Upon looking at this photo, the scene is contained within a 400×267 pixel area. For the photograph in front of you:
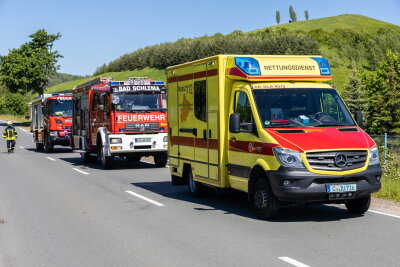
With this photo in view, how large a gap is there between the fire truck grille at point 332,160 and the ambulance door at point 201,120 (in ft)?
9.08

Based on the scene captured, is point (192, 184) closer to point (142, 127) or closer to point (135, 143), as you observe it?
point (135, 143)

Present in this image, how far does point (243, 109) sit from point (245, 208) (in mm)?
1839

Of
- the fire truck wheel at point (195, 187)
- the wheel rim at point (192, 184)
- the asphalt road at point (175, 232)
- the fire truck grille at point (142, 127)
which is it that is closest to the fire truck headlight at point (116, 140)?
the fire truck grille at point (142, 127)

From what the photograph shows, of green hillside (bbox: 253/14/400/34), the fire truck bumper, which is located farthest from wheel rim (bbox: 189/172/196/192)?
green hillside (bbox: 253/14/400/34)

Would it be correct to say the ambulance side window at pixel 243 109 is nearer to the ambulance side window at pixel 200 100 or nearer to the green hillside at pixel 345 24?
the ambulance side window at pixel 200 100

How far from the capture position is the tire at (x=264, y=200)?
30.1 ft

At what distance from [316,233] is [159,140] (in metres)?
11.6

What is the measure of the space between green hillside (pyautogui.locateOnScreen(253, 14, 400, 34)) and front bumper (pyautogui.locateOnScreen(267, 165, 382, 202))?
461 ft

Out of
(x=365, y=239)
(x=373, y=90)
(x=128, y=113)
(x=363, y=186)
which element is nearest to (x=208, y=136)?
(x=363, y=186)

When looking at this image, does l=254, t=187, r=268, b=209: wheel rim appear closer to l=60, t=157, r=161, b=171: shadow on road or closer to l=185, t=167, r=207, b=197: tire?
l=185, t=167, r=207, b=197: tire

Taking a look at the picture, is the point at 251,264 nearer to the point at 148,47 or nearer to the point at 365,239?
the point at 365,239

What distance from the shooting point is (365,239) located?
308 inches

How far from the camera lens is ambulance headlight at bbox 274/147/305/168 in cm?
877

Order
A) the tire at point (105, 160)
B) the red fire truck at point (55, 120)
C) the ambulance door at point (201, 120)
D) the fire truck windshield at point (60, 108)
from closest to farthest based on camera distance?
the ambulance door at point (201, 120)
the tire at point (105, 160)
the red fire truck at point (55, 120)
the fire truck windshield at point (60, 108)
